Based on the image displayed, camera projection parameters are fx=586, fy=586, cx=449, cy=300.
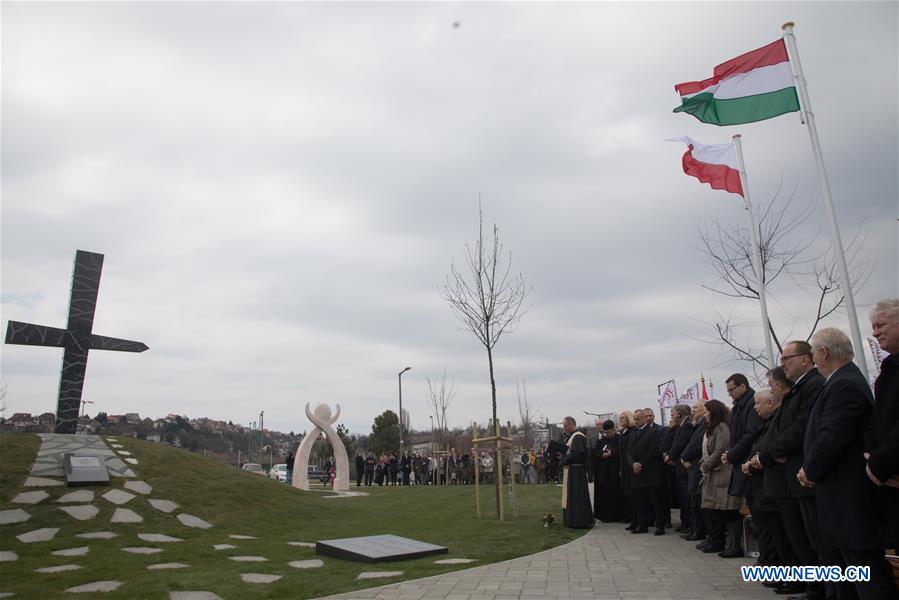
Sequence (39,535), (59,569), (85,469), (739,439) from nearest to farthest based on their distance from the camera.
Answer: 1. (739,439)
2. (59,569)
3. (39,535)
4. (85,469)

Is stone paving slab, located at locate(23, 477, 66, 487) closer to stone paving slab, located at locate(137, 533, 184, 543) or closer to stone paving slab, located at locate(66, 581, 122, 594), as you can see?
stone paving slab, located at locate(137, 533, 184, 543)

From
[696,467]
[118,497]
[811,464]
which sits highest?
[811,464]

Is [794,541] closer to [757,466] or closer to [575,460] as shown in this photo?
[757,466]

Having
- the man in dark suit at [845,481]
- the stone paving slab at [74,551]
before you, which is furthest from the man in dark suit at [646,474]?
the stone paving slab at [74,551]

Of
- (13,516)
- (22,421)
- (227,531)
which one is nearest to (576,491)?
(227,531)

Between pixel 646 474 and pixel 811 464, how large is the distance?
5.43 meters

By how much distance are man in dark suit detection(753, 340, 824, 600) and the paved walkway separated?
577mm

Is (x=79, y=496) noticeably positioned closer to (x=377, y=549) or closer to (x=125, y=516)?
(x=125, y=516)

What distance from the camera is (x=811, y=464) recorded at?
3.98 meters

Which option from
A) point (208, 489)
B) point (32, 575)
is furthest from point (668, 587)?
point (208, 489)

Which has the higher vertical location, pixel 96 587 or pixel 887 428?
pixel 887 428

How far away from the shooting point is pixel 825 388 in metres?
4.25

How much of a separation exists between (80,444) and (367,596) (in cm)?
1004

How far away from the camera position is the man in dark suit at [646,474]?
912 cm
